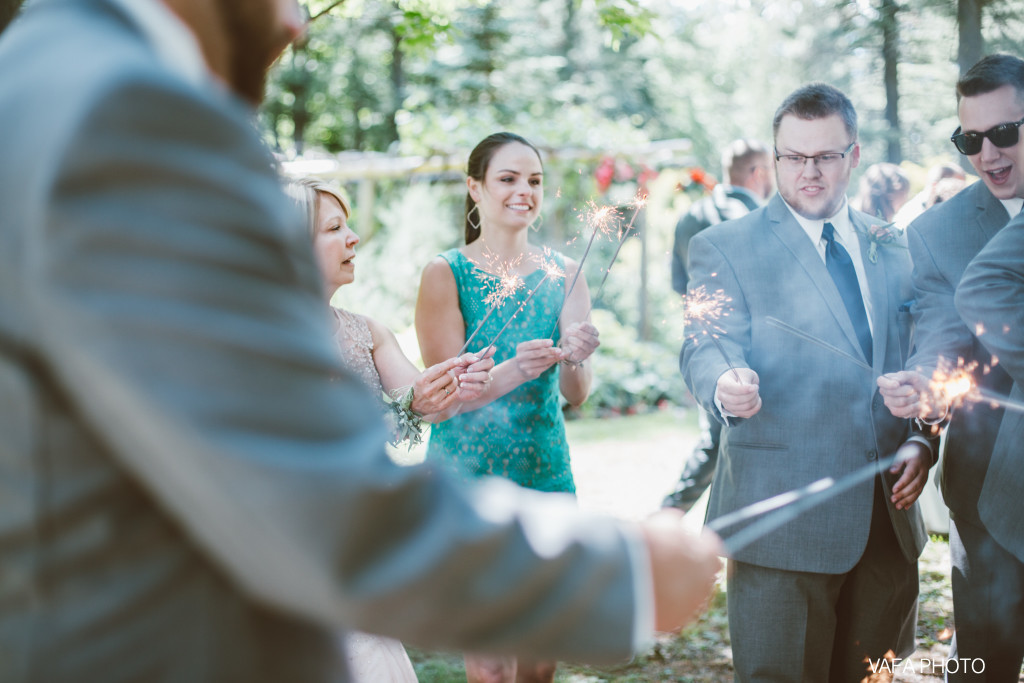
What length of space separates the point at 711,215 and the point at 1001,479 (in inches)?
127

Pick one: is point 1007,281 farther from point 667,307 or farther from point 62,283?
point 667,307

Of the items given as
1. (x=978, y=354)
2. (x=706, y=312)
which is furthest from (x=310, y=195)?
(x=978, y=354)

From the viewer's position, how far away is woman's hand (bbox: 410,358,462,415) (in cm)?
304

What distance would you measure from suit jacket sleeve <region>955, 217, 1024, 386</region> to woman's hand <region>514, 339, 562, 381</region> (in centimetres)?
148

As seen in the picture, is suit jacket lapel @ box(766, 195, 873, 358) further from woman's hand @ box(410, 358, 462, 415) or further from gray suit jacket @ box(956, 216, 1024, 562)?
woman's hand @ box(410, 358, 462, 415)

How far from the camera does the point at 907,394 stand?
2783 millimetres

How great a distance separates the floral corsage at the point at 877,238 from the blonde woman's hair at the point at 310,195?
6.71ft

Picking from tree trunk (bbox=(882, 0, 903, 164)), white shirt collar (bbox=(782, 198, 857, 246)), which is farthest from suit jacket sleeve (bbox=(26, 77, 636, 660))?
tree trunk (bbox=(882, 0, 903, 164))

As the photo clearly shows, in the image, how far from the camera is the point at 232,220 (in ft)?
2.76

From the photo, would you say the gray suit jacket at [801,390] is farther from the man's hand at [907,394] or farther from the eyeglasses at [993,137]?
the eyeglasses at [993,137]

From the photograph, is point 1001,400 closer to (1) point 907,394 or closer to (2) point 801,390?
(1) point 907,394

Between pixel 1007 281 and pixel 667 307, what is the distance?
1171 cm

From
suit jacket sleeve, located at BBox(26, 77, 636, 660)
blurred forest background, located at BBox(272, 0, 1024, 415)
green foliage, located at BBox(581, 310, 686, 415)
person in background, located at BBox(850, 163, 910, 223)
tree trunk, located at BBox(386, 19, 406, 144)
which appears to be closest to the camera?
suit jacket sleeve, located at BBox(26, 77, 636, 660)

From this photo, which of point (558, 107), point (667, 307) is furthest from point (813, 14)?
point (558, 107)
